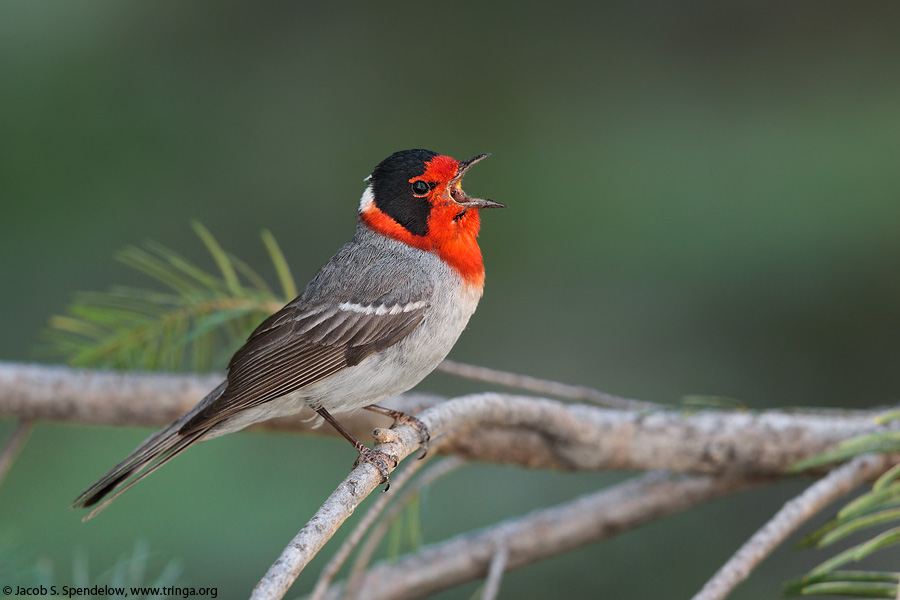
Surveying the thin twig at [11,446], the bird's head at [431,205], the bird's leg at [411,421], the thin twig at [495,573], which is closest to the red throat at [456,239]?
the bird's head at [431,205]

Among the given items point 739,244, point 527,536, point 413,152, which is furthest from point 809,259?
point 413,152

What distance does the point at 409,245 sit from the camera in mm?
2055

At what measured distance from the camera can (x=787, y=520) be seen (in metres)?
1.61

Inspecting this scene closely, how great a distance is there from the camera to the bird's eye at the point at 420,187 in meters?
1.96

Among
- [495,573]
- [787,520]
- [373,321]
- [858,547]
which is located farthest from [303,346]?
[858,547]

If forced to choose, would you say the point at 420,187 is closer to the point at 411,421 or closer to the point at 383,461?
the point at 411,421

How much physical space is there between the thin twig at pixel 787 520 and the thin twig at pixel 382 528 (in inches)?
30.2

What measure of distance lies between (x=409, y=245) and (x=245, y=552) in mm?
1114

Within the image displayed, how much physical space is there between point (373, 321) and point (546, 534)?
0.72m

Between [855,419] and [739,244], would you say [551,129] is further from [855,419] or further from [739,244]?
[855,419]

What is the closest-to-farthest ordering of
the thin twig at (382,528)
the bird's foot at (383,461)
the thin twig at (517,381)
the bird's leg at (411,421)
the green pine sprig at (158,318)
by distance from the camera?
the bird's foot at (383,461), the bird's leg at (411,421), the thin twig at (382,528), the thin twig at (517,381), the green pine sprig at (158,318)

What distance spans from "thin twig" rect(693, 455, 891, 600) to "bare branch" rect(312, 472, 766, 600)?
325 mm

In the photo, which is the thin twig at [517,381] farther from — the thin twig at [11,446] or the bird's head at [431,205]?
the thin twig at [11,446]

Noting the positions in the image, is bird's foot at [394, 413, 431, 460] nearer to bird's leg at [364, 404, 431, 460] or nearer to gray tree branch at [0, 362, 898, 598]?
bird's leg at [364, 404, 431, 460]
